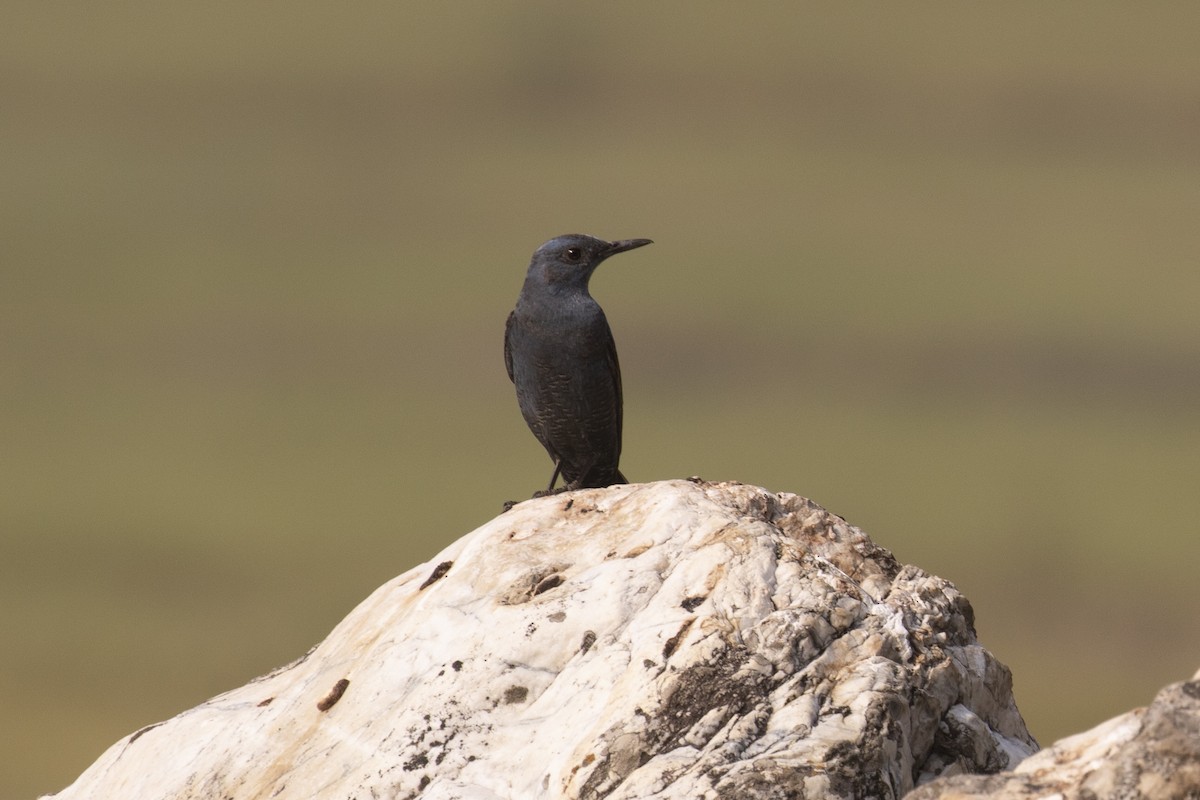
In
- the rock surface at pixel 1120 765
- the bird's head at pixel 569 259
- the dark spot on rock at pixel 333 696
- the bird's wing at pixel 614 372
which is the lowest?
the dark spot on rock at pixel 333 696

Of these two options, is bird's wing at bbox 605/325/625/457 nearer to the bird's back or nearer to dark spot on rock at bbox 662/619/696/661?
the bird's back

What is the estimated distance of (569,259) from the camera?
33.1ft

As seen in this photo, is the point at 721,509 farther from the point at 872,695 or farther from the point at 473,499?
the point at 473,499

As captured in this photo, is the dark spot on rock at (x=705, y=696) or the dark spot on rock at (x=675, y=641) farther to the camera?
the dark spot on rock at (x=675, y=641)

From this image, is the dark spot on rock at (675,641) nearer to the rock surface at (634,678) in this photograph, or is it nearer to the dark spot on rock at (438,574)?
the rock surface at (634,678)

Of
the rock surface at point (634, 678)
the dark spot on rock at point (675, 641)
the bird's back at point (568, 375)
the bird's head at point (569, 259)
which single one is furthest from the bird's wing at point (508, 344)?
the dark spot on rock at point (675, 641)

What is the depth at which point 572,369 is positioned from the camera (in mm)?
10250

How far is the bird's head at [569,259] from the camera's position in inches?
395

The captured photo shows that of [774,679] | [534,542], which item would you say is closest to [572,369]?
[534,542]

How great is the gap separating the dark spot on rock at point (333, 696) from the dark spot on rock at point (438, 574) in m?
0.58

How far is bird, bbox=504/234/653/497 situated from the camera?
33.3 ft

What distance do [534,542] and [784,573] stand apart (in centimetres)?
139

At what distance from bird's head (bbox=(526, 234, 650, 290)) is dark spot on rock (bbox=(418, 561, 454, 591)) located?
3731 mm

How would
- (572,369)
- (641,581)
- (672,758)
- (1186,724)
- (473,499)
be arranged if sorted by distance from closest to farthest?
(1186,724) → (672,758) → (641,581) → (572,369) → (473,499)
